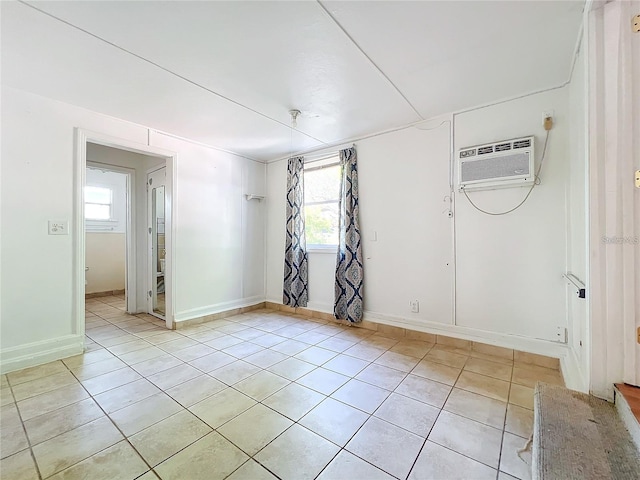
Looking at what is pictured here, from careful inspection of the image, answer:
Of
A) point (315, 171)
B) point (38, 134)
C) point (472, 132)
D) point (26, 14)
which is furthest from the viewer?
point (315, 171)

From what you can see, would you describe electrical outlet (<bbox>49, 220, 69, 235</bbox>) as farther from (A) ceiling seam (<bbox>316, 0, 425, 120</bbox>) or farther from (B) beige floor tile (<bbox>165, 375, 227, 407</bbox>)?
(A) ceiling seam (<bbox>316, 0, 425, 120</bbox>)

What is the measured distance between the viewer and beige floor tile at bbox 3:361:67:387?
212 cm

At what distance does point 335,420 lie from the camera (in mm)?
1641

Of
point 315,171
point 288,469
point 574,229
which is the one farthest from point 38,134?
point 574,229

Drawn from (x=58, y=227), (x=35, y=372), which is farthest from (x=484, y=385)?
(x=58, y=227)

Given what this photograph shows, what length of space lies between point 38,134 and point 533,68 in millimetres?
4231

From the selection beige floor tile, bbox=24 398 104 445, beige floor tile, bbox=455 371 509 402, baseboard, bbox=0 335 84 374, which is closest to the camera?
beige floor tile, bbox=24 398 104 445

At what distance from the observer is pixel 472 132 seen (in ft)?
8.76

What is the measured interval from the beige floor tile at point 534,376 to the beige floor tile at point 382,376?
90 centimetres

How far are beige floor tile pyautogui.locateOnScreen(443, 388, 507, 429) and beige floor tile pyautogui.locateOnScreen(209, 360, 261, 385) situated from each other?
1.51 m

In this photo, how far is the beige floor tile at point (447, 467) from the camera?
1.23 m

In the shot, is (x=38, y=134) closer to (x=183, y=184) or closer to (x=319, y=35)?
(x=183, y=184)

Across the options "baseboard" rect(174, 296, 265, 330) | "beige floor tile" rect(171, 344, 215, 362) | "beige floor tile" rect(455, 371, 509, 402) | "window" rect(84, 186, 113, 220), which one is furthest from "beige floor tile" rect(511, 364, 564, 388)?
"window" rect(84, 186, 113, 220)

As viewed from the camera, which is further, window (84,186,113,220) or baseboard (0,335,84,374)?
window (84,186,113,220)
